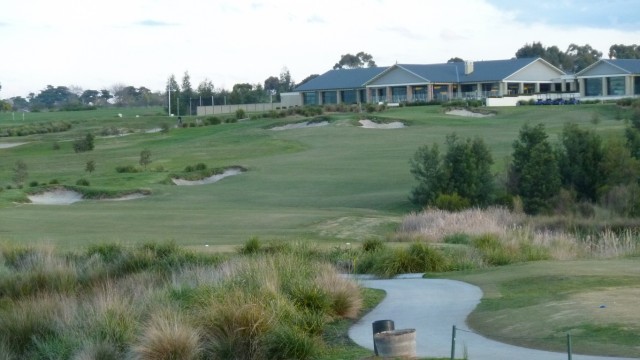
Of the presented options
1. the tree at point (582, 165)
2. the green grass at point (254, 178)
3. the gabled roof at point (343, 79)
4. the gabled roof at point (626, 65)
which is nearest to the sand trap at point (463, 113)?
the green grass at point (254, 178)

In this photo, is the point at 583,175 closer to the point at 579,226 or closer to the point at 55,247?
the point at 579,226

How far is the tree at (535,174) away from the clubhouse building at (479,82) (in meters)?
60.0

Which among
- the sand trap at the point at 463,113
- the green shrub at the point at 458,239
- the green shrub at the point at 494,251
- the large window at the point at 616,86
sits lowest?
the green shrub at the point at 458,239

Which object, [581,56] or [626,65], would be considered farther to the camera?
[581,56]

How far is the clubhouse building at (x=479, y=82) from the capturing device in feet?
346

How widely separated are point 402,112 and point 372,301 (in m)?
73.3

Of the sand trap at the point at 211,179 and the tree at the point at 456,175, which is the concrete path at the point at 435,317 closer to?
the tree at the point at 456,175

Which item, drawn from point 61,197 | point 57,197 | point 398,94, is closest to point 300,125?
point 398,94

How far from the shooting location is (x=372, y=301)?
1697cm

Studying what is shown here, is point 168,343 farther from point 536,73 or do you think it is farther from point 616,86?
point 536,73

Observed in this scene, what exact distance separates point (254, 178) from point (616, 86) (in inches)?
2435

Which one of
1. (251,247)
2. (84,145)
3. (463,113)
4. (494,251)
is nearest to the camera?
(251,247)

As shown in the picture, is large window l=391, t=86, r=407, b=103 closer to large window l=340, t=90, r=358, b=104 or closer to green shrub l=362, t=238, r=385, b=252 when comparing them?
large window l=340, t=90, r=358, b=104

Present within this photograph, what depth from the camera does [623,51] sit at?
165375 millimetres
